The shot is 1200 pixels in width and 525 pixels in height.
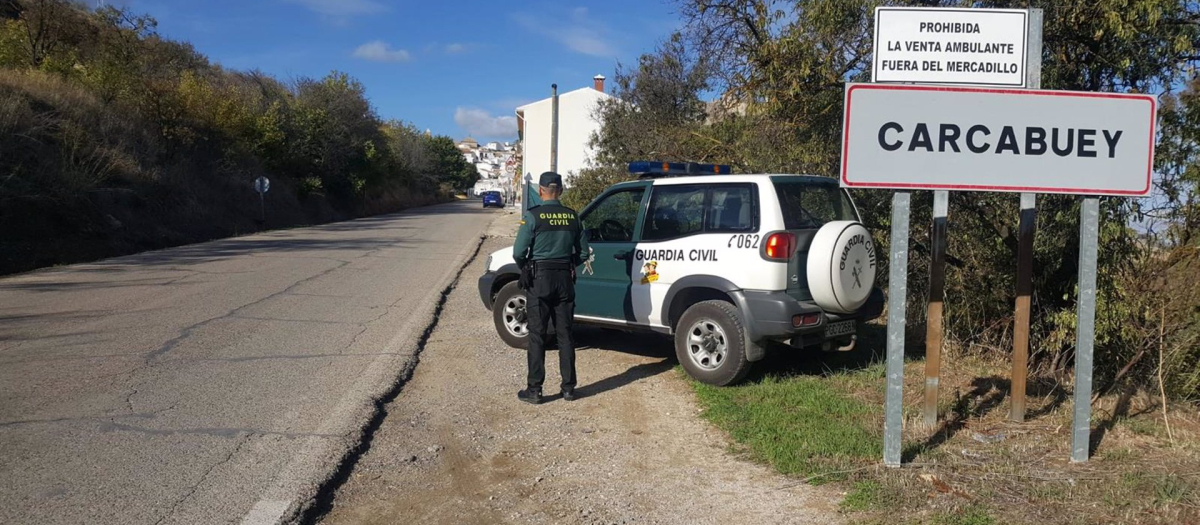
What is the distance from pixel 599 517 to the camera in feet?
13.9

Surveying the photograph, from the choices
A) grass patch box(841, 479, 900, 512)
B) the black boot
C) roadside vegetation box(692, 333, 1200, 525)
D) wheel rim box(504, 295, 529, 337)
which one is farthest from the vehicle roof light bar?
grass patch box(841, 479, 900, 512)

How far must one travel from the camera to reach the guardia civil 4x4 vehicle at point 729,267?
6.41 metres

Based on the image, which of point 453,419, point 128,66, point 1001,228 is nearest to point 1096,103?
point 1001,228

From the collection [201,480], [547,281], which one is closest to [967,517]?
[547,281]

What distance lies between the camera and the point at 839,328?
6.77 metres

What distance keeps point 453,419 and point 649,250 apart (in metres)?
2.29

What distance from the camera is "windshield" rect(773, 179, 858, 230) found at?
21.6 ft

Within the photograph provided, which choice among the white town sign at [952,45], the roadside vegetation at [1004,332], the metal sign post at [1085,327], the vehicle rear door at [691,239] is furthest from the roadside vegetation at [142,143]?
the metal sign post at [1085,327]

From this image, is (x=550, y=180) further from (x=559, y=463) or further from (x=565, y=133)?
(x=565, y=133)

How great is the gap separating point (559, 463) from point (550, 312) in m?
1.70

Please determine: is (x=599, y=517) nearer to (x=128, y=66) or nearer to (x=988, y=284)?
(x=988, y=284)

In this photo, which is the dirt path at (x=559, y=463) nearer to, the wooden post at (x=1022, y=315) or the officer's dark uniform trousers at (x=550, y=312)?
the officer's dark uniform trousers at (x=550, y=312)

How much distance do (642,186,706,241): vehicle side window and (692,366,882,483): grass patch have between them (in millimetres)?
1297

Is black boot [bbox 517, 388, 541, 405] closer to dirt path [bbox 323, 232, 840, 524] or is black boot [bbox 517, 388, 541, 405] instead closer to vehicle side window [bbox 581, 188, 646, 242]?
dirt path [bbox 323, 232, 840, 524]
